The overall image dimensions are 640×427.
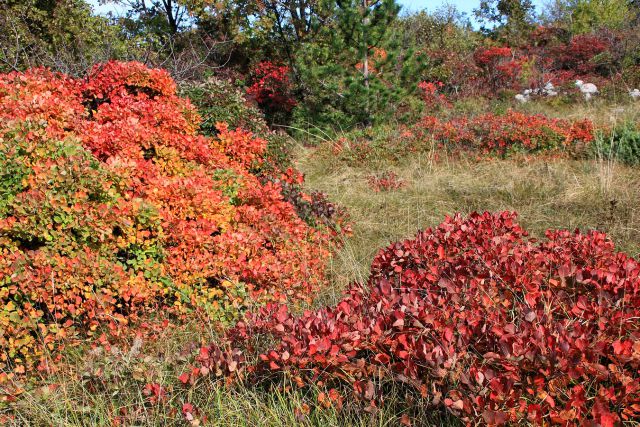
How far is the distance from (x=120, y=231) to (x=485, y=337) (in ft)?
7.40

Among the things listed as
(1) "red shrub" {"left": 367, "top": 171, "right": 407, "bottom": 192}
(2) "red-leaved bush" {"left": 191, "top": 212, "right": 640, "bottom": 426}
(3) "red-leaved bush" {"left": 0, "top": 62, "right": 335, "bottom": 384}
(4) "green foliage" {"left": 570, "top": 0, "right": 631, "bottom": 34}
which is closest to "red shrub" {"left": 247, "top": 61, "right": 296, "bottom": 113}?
(1) "red shrub" {"left": 367, "top": 171, "right": 407, "bottom": 192}

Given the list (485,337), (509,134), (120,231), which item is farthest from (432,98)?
(485,337)

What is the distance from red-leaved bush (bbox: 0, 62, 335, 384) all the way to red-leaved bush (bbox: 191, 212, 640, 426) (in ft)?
2.81

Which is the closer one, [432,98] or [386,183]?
[386,183]

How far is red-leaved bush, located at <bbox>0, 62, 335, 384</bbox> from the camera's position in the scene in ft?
9.24

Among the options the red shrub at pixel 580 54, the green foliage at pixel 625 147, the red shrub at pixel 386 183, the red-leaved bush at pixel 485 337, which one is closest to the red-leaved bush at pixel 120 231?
the red-leaved bush at pixel 485 337

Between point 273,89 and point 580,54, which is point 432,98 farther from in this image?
point 580,54

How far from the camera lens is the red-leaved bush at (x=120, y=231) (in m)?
2.82

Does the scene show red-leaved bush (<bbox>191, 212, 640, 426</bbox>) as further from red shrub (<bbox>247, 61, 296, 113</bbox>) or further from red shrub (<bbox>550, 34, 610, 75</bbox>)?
red shrub (<bbox>550, 34, 610, 75</bbox>)

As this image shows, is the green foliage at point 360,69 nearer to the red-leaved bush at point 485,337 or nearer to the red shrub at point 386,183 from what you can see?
the red shrub at point 386,183

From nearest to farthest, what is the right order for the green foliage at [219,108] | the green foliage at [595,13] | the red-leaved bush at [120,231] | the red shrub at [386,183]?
1. the red-leaved bush at [120,231]
2. the green foliage at [219,108]
3. the red shrub at [386,183]
4. the green foliage at [595,13]

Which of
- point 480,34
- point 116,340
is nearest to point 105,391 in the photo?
point 116,340

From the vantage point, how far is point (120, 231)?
3.29 metres

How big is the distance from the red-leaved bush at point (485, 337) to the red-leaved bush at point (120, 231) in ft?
2.81
